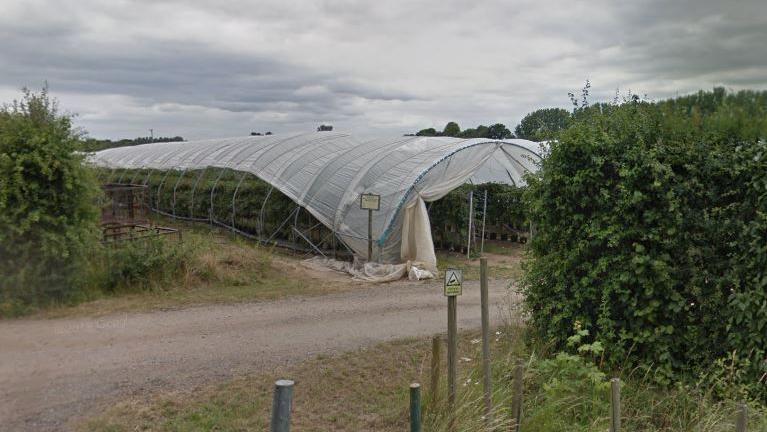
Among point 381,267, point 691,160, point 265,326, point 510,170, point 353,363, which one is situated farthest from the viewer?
point 510,170

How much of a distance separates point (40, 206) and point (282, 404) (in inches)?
319

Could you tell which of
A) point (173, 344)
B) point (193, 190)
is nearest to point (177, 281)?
point (173, 344)

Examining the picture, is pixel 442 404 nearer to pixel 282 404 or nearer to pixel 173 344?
pixel 282 404

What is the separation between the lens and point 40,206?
30.1 feet

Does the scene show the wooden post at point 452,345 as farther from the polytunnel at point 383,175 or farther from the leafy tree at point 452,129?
the leafy tree at point 452,129

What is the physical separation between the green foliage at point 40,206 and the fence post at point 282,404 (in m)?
7.74

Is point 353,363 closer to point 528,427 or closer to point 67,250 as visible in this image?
point 528,427

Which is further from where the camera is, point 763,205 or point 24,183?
point 24,183

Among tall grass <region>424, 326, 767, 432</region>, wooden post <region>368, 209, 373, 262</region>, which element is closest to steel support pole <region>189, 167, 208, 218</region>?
wooden post <region>368, 209, 373, 262</region>

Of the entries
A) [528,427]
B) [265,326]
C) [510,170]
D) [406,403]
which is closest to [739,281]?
[528,427]

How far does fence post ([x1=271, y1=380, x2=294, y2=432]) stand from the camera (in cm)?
267

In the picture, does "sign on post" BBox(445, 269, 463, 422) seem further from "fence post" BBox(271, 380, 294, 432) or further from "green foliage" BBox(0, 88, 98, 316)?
"green foliage" BBox(0, 88, 98, 316)

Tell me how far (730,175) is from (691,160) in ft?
1.12

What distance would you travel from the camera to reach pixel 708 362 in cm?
511
